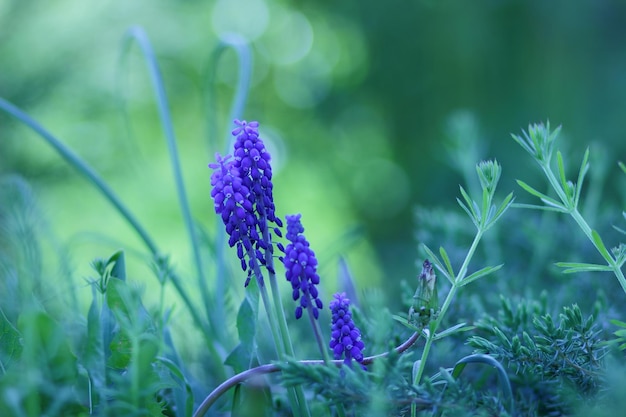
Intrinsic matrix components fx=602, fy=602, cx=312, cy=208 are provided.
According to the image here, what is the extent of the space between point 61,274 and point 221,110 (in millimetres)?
3377

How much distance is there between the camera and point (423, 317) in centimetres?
25

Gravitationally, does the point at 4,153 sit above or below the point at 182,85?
below

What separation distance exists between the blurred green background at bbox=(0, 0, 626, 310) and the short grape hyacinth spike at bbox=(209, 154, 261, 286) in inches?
46.7

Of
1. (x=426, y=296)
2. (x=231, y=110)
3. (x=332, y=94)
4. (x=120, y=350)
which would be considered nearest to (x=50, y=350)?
(x=120, y=350)

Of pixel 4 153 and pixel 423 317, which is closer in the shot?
pixel 423 317

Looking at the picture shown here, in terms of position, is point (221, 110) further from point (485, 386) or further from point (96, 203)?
point (485, 386)

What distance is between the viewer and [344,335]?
26 cm

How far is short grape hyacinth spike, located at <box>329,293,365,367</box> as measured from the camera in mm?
258

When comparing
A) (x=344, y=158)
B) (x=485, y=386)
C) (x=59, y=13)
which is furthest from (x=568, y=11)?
(x=485, y=386)

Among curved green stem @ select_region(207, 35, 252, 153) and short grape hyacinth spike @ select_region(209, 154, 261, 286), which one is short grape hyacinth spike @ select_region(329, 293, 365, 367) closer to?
short grape hyacinth spike @ select_region(209, 154, 261, 286)

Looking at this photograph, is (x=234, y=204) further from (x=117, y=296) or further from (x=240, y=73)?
(x=240, y=73)

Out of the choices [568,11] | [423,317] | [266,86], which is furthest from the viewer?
[266,86]

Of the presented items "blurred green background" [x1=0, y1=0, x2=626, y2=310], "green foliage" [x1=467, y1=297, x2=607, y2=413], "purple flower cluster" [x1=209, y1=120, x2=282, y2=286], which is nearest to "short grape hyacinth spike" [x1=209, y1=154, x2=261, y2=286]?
"purple flower cluster" [x1=209, y1=120, x2=282, y2=286]

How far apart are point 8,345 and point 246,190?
13 centimetres
